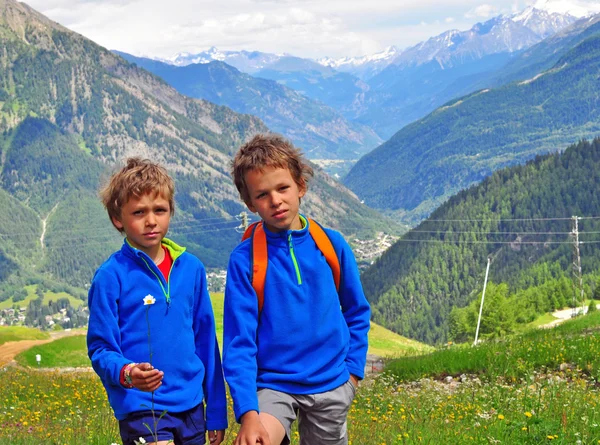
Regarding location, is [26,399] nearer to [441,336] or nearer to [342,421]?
[342,421]

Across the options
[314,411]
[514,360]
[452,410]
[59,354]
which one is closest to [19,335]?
[59,354]

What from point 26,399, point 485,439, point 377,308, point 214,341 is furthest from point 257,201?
point 377,308

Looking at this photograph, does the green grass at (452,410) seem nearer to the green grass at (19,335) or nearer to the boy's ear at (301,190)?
the boy's ear at (301,190)

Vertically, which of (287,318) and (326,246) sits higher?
(326,246)

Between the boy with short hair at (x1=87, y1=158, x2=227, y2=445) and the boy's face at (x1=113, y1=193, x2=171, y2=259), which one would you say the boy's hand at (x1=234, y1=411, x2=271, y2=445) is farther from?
the boy's face at (x1=113, y1=193, x2=171, y2=259)

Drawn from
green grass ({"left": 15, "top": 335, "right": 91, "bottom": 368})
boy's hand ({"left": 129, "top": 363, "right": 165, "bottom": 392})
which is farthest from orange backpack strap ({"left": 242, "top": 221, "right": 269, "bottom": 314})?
green grass ({"left": 15, "top": 335, "right": 91, "bottom": 368})

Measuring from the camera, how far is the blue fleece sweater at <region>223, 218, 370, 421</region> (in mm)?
4887

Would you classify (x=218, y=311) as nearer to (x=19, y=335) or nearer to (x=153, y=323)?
(x=19, y=335)

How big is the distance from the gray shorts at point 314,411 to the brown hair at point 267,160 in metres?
1.37

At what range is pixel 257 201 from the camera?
16.7ft

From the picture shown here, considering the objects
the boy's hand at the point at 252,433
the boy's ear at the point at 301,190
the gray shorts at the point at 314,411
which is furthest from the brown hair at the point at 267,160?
the boy's hand at the point at 252,433

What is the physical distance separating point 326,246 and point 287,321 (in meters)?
0.60

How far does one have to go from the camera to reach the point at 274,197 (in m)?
5.01

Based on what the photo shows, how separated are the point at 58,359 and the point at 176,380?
1275 inches
